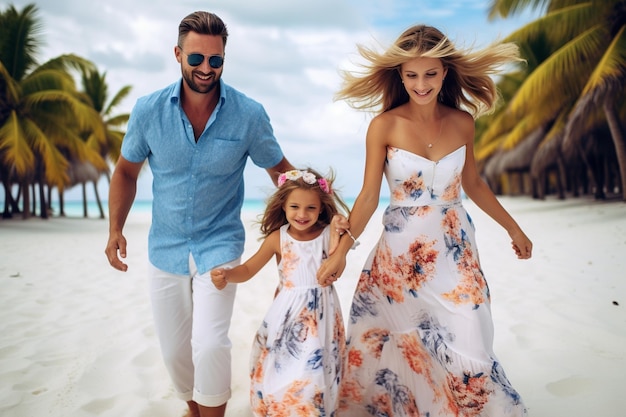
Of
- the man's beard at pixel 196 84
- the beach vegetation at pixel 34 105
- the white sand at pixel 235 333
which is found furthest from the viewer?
the beach vegetation at pixel 34 105

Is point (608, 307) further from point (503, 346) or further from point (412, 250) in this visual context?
point (412, 250)

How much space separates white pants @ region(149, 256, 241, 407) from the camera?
117 inches

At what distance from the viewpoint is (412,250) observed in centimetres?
299

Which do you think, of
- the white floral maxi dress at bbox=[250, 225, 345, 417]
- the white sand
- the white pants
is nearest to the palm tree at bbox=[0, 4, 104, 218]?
the white sand

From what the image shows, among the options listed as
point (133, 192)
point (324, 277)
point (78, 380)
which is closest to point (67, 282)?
point (78, 380)

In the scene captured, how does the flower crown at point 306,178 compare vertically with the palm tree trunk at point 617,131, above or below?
below

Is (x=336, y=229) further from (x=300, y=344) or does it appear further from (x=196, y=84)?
(x=196, y=84)

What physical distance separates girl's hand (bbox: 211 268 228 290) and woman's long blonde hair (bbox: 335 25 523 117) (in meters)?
1.30

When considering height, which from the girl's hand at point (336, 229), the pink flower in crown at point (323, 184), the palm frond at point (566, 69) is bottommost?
the girl's hand at point (336, 229)

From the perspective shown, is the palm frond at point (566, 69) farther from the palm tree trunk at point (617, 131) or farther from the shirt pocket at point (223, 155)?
the shirt pocket at point (223, 155)

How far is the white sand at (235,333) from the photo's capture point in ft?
11.9

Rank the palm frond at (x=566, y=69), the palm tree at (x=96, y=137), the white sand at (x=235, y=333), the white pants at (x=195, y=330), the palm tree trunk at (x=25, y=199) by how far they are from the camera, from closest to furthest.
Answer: the white pants at (x=195, y=330) < the white sand at (x=235, y=333) < the palm frond at (x=566, y=69) < the palm tree trunk at (x=25, y=199) < the palm tree at (x=96, y=137)

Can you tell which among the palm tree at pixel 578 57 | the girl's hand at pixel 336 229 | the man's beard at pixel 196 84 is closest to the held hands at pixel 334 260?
the girl's hand at pixel 336 229

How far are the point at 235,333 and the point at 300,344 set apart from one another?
247 cm
